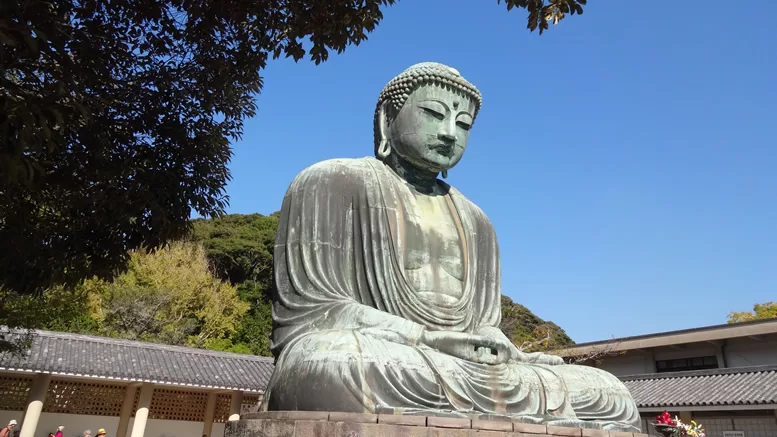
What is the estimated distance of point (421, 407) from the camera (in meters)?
3.49

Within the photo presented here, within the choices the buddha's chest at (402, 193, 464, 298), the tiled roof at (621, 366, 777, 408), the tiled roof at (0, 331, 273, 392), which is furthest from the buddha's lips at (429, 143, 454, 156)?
the tiled roof at (0, 331, 273, 392)

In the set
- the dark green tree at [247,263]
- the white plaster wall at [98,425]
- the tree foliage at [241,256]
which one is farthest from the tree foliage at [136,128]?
the tree foliage at [241,256]

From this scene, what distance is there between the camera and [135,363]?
55.7 feet

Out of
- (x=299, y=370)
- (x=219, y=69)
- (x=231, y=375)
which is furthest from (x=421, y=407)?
(x=231, y=375)

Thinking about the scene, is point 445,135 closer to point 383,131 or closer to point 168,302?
point 383,131

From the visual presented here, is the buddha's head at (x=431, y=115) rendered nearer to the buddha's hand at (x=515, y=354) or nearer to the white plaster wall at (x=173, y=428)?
the buddha's hand at (x=515, y=354)

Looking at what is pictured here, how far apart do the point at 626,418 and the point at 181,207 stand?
4.53 metres

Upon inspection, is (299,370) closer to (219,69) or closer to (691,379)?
(219,69)

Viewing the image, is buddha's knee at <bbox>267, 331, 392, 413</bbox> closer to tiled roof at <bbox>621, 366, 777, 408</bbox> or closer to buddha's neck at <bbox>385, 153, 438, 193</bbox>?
buddha's neck at <bbox>385, 153, 438, 193</bbox>

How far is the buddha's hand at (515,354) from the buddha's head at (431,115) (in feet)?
5.03

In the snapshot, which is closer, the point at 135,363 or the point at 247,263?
the point at 135,363

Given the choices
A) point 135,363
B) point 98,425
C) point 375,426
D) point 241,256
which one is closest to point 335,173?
point 375,426

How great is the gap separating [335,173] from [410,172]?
31.8 inches

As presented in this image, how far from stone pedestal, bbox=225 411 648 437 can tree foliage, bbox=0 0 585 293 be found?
9.81ft
